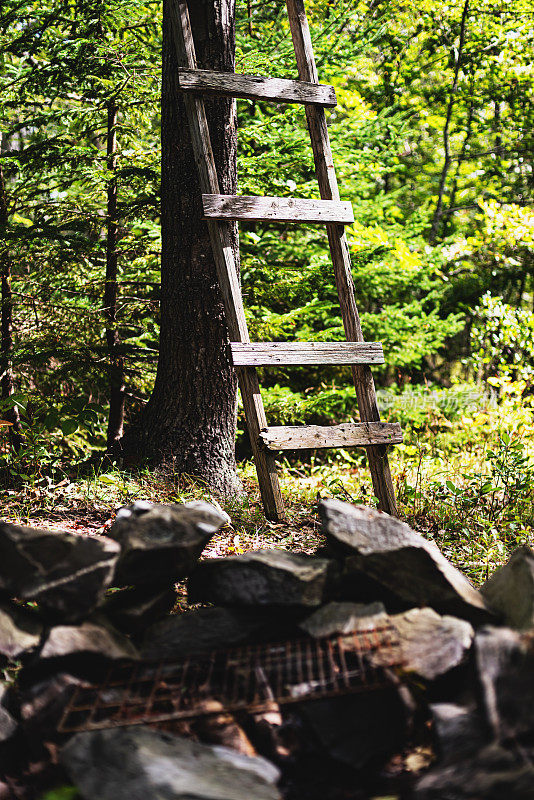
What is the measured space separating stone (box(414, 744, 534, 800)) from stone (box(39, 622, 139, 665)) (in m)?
1.11

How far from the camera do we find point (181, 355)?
406 cm

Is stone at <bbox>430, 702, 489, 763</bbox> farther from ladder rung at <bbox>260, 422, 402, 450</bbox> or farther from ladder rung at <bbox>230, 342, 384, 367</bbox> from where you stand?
ladder rung at <bbox>230, 342, 384, 367</bbox>

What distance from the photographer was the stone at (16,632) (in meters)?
2.19

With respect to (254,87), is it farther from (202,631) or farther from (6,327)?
(202,631)

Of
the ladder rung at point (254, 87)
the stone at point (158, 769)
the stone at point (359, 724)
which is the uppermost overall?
the ladder rung at point (254, 87)

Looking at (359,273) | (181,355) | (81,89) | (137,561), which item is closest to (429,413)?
(359,273)

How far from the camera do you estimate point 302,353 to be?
3650 millimetres

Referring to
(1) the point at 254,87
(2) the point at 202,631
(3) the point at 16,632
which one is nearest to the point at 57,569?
(3) the point at 16,632

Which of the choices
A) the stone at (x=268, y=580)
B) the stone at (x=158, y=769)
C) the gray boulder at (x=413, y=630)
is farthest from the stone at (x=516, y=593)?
the stone at (x=158, y=769)

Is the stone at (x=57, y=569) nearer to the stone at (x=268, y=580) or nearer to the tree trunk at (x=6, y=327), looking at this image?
the stone at (x=268, y=580)

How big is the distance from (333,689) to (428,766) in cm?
38

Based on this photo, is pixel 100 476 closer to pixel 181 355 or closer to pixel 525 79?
pixel 181 355

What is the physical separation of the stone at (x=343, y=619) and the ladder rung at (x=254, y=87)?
2.99 m

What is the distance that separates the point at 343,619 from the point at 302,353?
1.78 m
